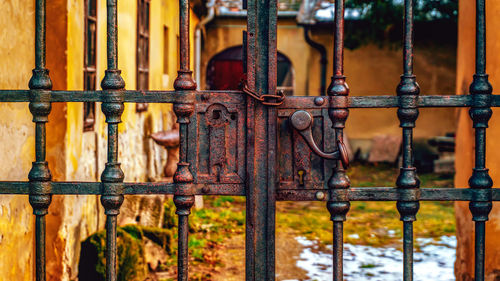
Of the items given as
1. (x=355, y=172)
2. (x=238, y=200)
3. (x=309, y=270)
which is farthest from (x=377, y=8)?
(x=309, y=270)

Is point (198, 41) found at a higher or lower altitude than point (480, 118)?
higher

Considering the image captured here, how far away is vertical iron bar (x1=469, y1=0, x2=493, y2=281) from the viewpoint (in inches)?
76.9

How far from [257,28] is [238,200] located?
6.73m

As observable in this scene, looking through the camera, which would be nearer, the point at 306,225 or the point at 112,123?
the point at 112,123

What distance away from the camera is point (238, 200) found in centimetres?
861

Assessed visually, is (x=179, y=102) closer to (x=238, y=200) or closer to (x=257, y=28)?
(x=257, y=28)

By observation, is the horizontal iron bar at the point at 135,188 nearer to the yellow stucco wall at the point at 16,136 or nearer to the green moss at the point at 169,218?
the yellow stucco wall at the point at 16,136

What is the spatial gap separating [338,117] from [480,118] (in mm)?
447

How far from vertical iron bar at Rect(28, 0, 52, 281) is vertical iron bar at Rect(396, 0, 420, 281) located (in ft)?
3.75

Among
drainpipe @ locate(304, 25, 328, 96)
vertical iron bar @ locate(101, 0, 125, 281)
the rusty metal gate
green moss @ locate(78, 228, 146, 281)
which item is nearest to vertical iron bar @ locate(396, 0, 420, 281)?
the rusty metal gate

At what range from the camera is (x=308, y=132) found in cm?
197

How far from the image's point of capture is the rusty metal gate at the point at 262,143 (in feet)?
6.45

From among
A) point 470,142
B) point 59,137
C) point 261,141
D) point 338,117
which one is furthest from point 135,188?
point 470,142

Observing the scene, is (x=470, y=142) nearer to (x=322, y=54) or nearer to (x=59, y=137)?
(x=59, y=137)
